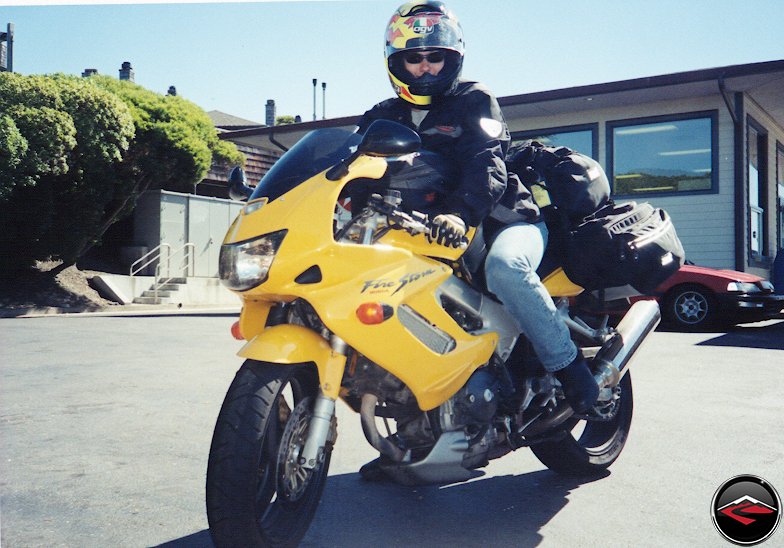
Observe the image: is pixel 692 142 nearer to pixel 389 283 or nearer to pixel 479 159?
pixel 479 159

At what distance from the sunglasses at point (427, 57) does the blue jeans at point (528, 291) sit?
0.78m

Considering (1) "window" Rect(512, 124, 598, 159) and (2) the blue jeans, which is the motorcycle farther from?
(1) "window" Rect(512, 124, 598, 159)

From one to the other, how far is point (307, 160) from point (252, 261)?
0.47 meters

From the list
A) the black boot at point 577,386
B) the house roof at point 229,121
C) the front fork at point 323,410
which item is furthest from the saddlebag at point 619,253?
the house roof at point 229,121

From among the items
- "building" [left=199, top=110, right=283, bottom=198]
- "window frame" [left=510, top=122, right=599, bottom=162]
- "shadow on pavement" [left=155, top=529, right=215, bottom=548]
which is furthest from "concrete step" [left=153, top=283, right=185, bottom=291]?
"shadow on pavement" [left=155, top=529, right=215, bottom=548]

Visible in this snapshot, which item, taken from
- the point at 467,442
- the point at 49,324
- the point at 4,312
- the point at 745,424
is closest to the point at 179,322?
the point at 49,324

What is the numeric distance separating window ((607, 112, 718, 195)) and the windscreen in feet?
49.6

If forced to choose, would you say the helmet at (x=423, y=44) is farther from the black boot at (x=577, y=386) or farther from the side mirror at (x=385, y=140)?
the black boot at (x=577, y=386)

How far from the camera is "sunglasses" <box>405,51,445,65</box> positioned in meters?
3.23

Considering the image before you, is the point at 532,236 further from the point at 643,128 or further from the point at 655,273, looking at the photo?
the point at 643,128

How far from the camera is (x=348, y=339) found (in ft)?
8.36

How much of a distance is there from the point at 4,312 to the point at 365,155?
1590 centimetres

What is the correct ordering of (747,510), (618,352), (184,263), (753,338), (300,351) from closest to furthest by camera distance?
(747,510) → (300,351) → (618,352) → (753,338) → (184,263)

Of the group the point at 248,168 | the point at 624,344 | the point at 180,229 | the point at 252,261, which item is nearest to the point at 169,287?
the point at 180,229
